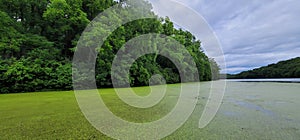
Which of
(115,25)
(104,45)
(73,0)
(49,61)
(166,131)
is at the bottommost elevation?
(166,131)

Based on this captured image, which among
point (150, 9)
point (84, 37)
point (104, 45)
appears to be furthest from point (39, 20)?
point (150, 9)

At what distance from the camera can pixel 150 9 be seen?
35.2 feet

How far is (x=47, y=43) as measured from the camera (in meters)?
7.32

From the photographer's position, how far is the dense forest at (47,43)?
19.3ft

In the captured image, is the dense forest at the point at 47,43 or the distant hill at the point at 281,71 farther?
the distant hill at the point at 281,71

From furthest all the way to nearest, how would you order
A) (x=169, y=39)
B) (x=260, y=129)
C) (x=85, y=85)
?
(x=169, y=39) → (x=85, y=85) → (x=260, y=129)

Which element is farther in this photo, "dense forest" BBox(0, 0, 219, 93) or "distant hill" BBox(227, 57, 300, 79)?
"distant hill" BBox(227, 57, 300, 79)

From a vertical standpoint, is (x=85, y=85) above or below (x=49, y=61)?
below

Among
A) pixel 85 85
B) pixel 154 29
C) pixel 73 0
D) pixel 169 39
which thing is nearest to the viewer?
pixel 85 85

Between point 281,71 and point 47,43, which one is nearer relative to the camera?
point 47,43

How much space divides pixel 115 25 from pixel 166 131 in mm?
6883

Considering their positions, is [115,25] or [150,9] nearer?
[115,25]

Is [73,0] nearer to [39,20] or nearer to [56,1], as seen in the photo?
[56,1]

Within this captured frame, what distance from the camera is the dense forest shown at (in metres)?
5.88
